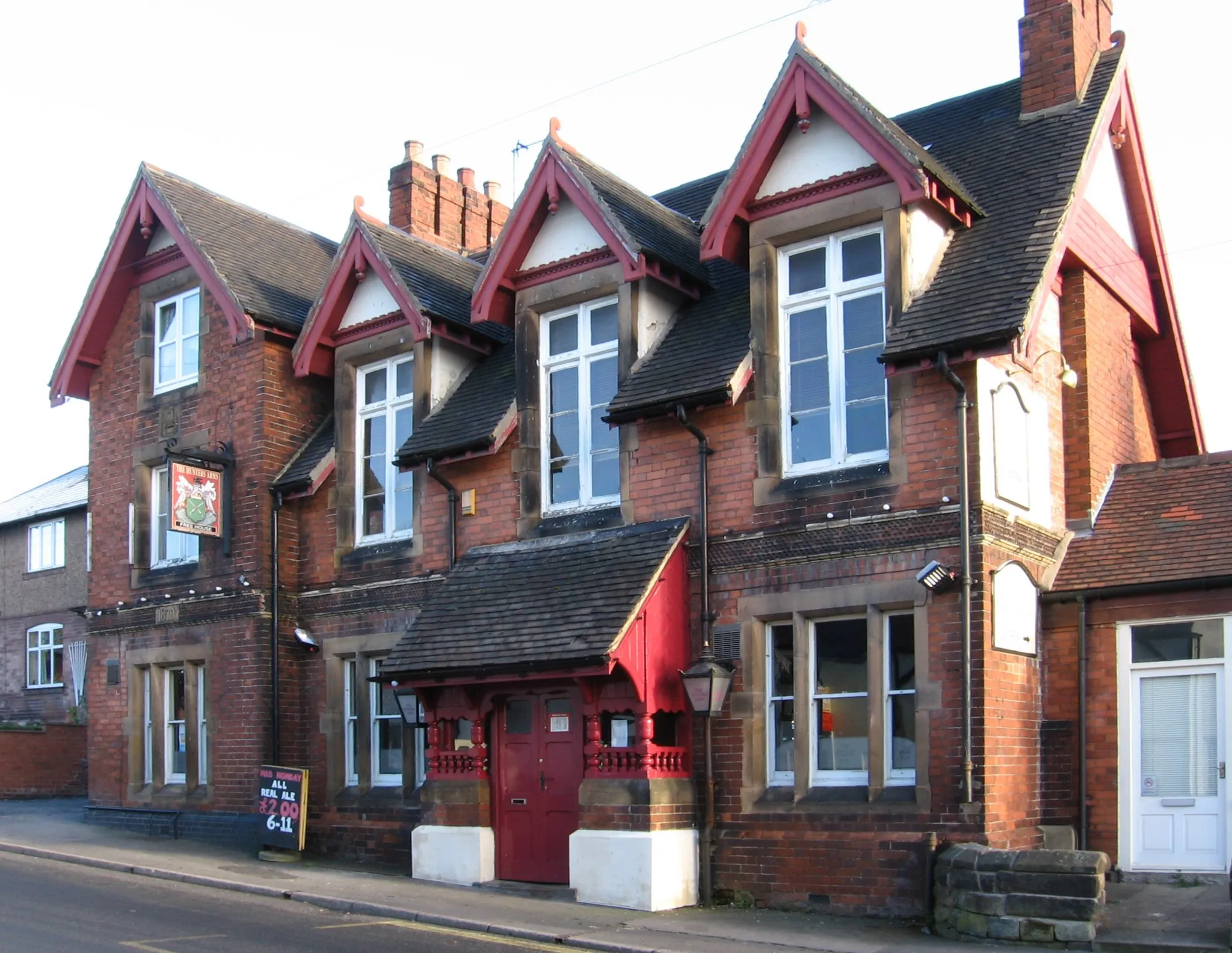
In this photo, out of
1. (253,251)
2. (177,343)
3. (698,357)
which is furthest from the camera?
(253,251)

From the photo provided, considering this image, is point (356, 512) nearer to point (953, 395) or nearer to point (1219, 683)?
point (953, 395)

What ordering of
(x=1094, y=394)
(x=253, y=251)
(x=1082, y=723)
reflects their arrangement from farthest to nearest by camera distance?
(x=253, y=251)
(x=1094, y=394)
(x=1082, y=723)

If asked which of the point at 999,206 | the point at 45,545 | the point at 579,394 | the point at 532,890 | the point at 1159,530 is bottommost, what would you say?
the point at 532,890

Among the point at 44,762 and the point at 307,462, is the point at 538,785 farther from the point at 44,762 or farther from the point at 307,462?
the point at 44,762

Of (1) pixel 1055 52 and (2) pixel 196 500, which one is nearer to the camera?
(1) pixel 1055 52

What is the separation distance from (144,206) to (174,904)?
10898mm

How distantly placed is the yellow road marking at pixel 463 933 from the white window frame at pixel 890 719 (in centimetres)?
358

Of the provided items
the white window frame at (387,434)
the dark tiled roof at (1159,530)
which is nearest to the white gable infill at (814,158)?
the dark tiled roof at (1159,530)

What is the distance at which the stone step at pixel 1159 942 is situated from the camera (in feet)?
36.0

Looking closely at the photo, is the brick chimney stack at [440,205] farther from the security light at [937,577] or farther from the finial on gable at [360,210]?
the security light at [937,577]

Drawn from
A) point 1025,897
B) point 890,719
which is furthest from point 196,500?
point 1025,897

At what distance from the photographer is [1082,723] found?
14.1 m

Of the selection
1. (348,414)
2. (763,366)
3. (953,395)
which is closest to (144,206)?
(348,414)

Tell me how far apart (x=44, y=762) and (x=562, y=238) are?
15.8 metres
